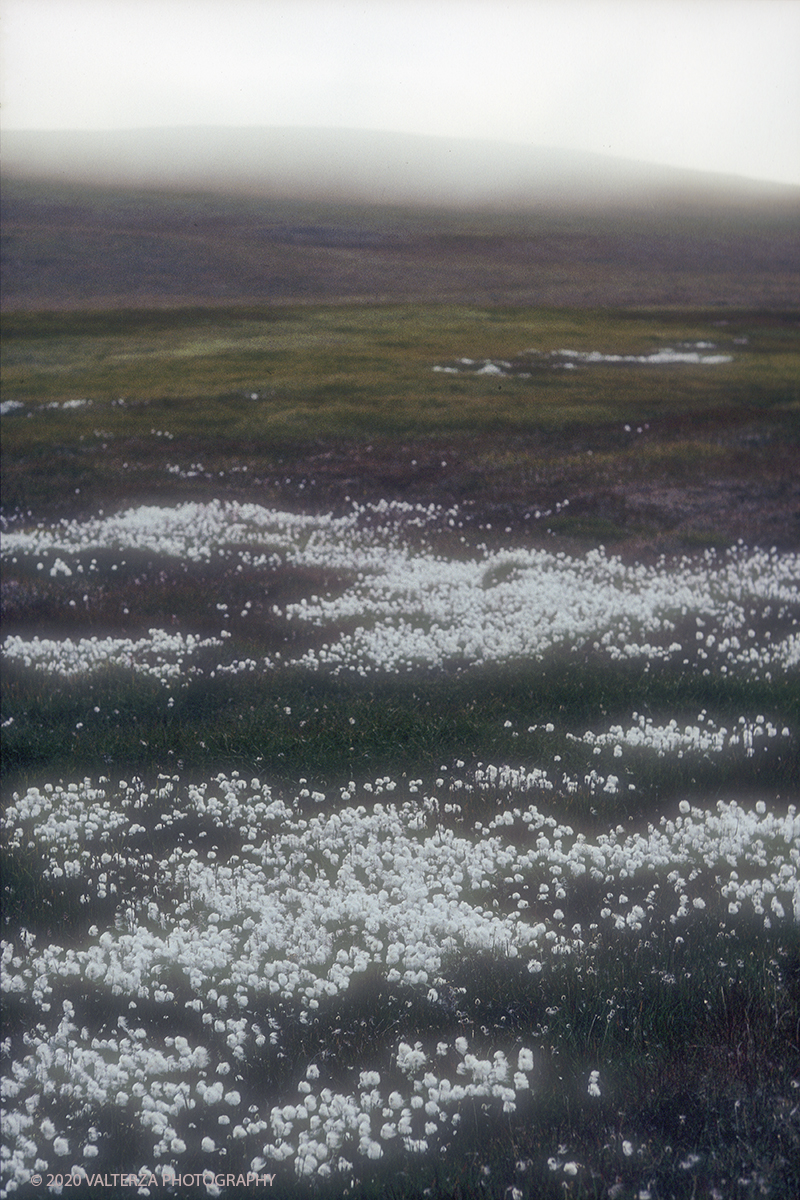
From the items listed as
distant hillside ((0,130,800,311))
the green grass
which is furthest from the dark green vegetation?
the green grass

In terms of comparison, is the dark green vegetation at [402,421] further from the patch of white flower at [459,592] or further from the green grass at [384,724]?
the green grass at [384,724]

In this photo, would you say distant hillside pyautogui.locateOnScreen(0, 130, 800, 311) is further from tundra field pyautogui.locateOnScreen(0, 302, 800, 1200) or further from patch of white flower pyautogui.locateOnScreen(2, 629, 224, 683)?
patch of white flower pyautogui.locateOnScreen(2, 629, 224, 683)

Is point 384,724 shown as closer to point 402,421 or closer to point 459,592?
point 459,592

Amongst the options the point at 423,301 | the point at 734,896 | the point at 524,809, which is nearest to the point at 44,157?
the point at 423,301

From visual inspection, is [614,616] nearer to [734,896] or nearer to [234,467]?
[734,896]

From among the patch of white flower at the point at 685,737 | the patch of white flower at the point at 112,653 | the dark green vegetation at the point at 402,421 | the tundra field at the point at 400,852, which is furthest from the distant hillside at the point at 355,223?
the patch of white flower at the point at 685,737
